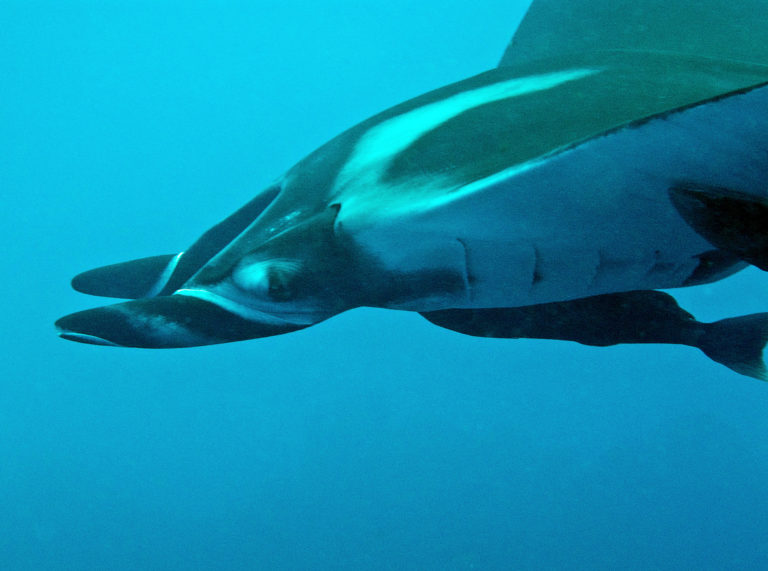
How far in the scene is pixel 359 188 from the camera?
40.8 inches

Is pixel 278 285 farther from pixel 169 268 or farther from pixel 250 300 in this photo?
pixel 169 268

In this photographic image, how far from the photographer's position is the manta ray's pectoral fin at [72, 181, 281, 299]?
1.39 meters

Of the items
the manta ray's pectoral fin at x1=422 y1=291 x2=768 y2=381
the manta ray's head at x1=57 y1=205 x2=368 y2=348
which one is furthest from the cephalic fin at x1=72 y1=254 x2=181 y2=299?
the manta ray's pectoral fin at x1=422 y1=291 x2=768 y2=381

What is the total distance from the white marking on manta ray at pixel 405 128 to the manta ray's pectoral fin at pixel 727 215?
0.46 meters

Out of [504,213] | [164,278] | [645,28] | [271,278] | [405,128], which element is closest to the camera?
[504,213]

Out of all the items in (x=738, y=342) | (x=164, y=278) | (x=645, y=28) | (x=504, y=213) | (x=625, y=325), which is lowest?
(x=738, y=342)

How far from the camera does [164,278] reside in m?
1.42

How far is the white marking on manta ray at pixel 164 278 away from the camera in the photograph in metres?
1.40

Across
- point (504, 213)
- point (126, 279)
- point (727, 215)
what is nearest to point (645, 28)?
point (727, 215)

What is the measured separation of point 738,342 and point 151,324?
140cm

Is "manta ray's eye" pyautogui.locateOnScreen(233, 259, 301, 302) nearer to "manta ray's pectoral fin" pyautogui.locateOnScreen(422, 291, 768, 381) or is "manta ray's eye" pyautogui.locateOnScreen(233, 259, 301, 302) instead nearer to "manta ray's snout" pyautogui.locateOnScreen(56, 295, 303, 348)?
"manta ray's snout" pyautogui.locateOnScreen(56, 295, 303, 348)

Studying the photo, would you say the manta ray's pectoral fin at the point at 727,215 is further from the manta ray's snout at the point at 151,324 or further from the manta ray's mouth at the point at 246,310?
the manta ray's snout at the point at 151,324

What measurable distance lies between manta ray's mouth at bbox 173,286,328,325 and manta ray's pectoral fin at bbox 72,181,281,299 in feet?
1.08

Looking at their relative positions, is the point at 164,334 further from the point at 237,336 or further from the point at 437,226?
the point at 437,226
